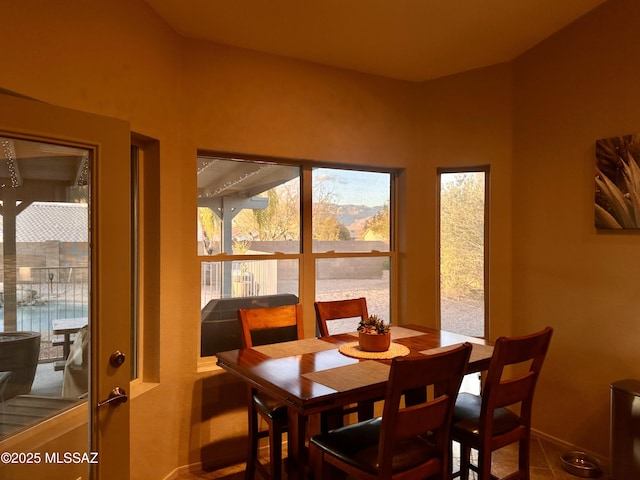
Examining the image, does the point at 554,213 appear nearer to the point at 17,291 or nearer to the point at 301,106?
the point at 301,106

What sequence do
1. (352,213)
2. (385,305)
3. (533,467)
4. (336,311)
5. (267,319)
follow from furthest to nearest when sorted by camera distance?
(385,305) < (352,213) < (336,311) < (533,467) < (267,319)

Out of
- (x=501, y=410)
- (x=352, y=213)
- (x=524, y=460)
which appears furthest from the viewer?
(x=352, y=213)

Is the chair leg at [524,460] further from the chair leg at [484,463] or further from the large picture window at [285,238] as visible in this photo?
the large picture window at [285,238]

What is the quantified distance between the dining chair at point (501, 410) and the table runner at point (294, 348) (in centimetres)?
81

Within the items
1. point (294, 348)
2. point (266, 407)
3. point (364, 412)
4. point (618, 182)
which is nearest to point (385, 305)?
point (364, 412)

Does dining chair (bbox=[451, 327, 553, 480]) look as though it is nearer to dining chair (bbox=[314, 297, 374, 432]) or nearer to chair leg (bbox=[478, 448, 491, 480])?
chair leg (bbox=[478, 448, 491, 480])

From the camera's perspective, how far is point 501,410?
7.88 feet

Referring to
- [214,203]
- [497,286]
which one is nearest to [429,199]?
[497,286]

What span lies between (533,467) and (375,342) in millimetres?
1501

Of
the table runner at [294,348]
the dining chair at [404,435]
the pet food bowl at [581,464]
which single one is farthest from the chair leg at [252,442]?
the pet food bowl at [581,464]

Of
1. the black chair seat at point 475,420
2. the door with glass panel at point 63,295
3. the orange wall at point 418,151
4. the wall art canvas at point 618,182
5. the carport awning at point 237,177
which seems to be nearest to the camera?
the door with glass panel at point 63,295

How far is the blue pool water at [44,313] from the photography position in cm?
157

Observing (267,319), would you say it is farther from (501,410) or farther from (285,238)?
(501,410)

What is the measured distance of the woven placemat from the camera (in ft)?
7.78
